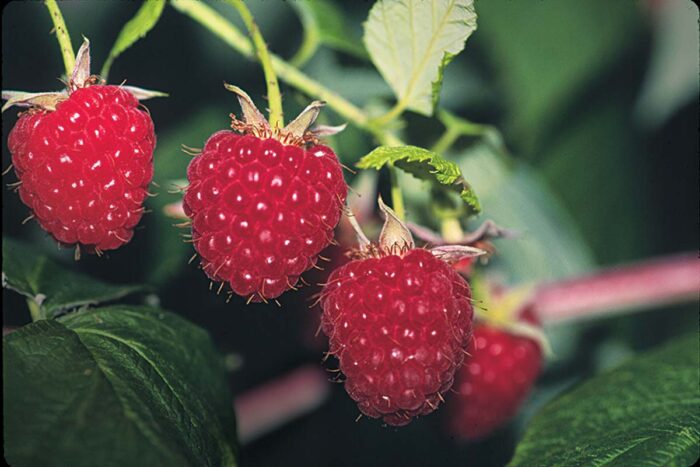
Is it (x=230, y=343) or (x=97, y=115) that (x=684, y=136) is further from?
(x=97, y=115)

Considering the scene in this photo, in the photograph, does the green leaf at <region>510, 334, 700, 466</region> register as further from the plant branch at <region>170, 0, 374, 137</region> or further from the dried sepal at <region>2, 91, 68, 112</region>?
the dried sepal at <region>2, 91, 68, 112</region>

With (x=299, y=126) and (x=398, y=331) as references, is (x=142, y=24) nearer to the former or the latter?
(x=299, y=126)

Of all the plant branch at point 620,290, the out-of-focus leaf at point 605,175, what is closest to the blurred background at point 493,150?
the out-of-focus leaf at point 605,175

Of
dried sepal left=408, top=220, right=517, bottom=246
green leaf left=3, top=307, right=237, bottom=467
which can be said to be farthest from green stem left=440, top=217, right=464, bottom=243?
green leaf left=3, top=307, right=237, bottom=467

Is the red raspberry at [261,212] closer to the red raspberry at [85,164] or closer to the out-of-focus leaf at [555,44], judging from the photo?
the red raspberry at [85,164]

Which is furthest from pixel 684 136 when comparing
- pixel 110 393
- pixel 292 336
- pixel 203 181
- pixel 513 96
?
pixel 110 393
